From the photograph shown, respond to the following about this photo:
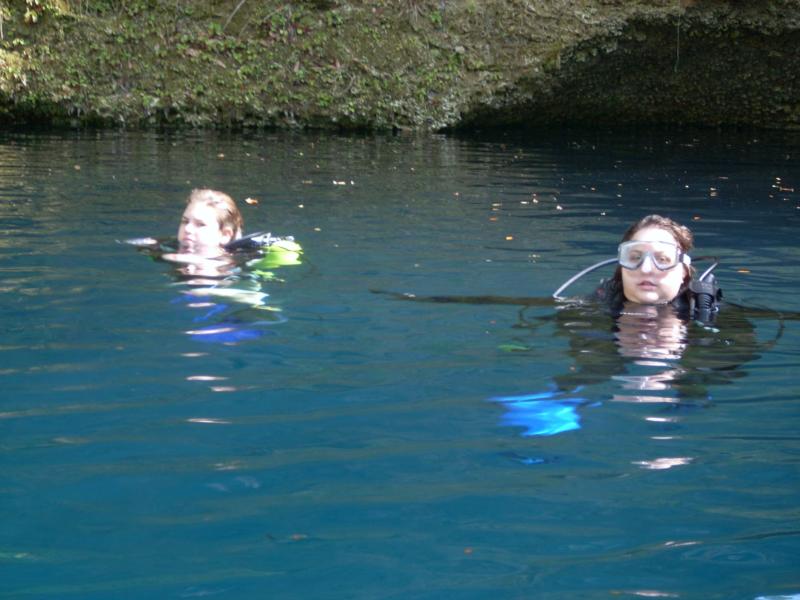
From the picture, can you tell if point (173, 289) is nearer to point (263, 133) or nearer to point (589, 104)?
point (263, 133)

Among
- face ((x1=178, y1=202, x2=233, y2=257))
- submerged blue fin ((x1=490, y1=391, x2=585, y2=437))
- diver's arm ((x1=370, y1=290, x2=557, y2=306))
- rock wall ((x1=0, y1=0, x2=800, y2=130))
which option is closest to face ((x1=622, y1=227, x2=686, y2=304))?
diver's arm ((x1=370, y1=290, x2=557, y2=306))

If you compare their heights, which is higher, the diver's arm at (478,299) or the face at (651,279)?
the face at (651,279)

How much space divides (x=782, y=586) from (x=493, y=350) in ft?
8.53

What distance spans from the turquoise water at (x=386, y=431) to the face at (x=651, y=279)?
26 centimetres

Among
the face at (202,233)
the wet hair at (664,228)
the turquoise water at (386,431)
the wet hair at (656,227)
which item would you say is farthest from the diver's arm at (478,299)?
the face at (202,233)

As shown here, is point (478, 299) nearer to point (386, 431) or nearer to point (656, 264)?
point (656, 264)

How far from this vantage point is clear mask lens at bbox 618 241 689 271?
19.1ft

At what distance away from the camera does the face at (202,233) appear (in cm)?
753

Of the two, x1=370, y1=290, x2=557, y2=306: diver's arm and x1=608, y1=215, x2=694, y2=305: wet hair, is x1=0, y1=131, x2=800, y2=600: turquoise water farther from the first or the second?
x1=608, y1=215, x2=694, y2=305: wet hair

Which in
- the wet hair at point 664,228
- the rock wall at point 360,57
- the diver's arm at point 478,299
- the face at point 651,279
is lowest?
the diver's arm at point 478,299

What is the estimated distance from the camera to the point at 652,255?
5828mm

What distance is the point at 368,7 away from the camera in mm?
20016

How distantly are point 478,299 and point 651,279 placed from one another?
1.10m

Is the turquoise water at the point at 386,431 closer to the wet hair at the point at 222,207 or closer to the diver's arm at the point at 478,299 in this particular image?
the diver's arm at the point at 478,299
